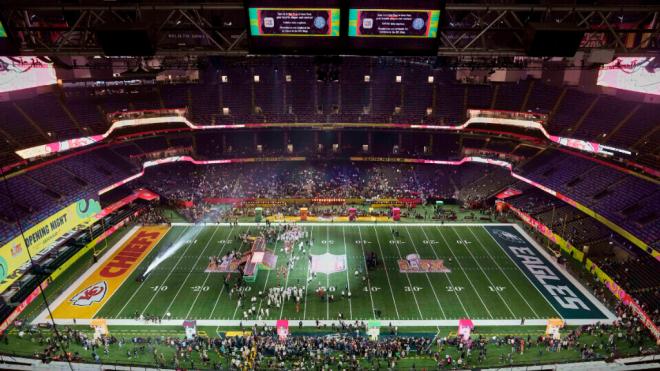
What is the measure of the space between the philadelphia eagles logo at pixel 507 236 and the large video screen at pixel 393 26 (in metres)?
30.9

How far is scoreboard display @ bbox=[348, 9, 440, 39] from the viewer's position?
34.0 feet

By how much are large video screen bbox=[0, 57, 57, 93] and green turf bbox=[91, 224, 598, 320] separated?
62.9 feet

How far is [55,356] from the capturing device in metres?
22.3

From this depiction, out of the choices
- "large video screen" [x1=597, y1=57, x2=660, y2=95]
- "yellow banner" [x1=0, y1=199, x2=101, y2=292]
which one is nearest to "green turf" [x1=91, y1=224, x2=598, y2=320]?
"yellow banner" [x1=0, y1=199, x2=101, y2=292]

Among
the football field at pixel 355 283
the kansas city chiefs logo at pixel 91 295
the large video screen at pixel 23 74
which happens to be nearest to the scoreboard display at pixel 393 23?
the football field at pixel 355 283

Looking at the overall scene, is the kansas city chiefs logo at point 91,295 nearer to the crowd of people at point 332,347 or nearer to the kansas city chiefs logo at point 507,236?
the crowd of people at point 332,347

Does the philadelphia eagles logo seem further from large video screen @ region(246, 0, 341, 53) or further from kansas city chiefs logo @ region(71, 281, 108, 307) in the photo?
kansas city chiefs logo @ region(71, 281, 108, 307)

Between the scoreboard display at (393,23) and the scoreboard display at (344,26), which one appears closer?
the scoreboard display at (344,26)

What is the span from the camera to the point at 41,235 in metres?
29.1

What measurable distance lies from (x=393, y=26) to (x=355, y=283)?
892 inches

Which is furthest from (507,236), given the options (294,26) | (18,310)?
(18,310)

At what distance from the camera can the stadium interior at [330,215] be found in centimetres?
1141

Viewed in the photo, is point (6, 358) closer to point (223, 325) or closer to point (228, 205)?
point (223, 325)

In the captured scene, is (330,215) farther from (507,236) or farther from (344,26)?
(344,26)
